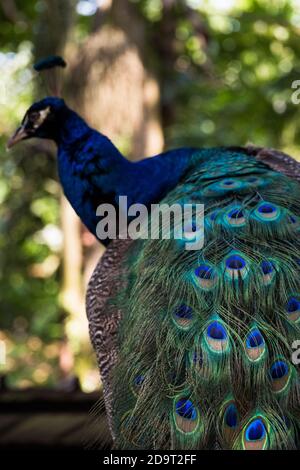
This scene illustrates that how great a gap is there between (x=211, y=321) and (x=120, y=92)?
4.31 meters

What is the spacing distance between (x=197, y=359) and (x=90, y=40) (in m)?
4.64

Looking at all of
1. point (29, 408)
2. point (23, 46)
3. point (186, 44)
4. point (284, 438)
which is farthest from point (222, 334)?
point (23, 46)

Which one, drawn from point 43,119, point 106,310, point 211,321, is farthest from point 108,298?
point 43,119

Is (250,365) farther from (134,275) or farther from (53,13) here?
(53,13)

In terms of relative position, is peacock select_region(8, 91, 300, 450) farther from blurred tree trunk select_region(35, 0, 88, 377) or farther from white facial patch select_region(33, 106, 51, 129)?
blurred tree trunk select_region(35, 0, 88, 377)

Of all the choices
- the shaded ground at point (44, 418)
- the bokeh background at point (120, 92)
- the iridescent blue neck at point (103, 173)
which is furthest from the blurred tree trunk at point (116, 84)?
the iridescent blue neck at point (103, 173)

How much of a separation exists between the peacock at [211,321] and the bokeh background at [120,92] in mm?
2413

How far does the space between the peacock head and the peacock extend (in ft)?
2.44

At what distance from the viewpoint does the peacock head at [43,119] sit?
3061 millimetres

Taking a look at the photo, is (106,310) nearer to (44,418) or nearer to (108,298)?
(108,298)

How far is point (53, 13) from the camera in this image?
18.7ft

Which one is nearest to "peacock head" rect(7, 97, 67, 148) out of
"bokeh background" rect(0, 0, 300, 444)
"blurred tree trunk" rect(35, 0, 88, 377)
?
"bokeh background" rect(0, 0, 300, 444)

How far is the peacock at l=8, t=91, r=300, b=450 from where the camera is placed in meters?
1.71

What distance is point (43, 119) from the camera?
121 inches
